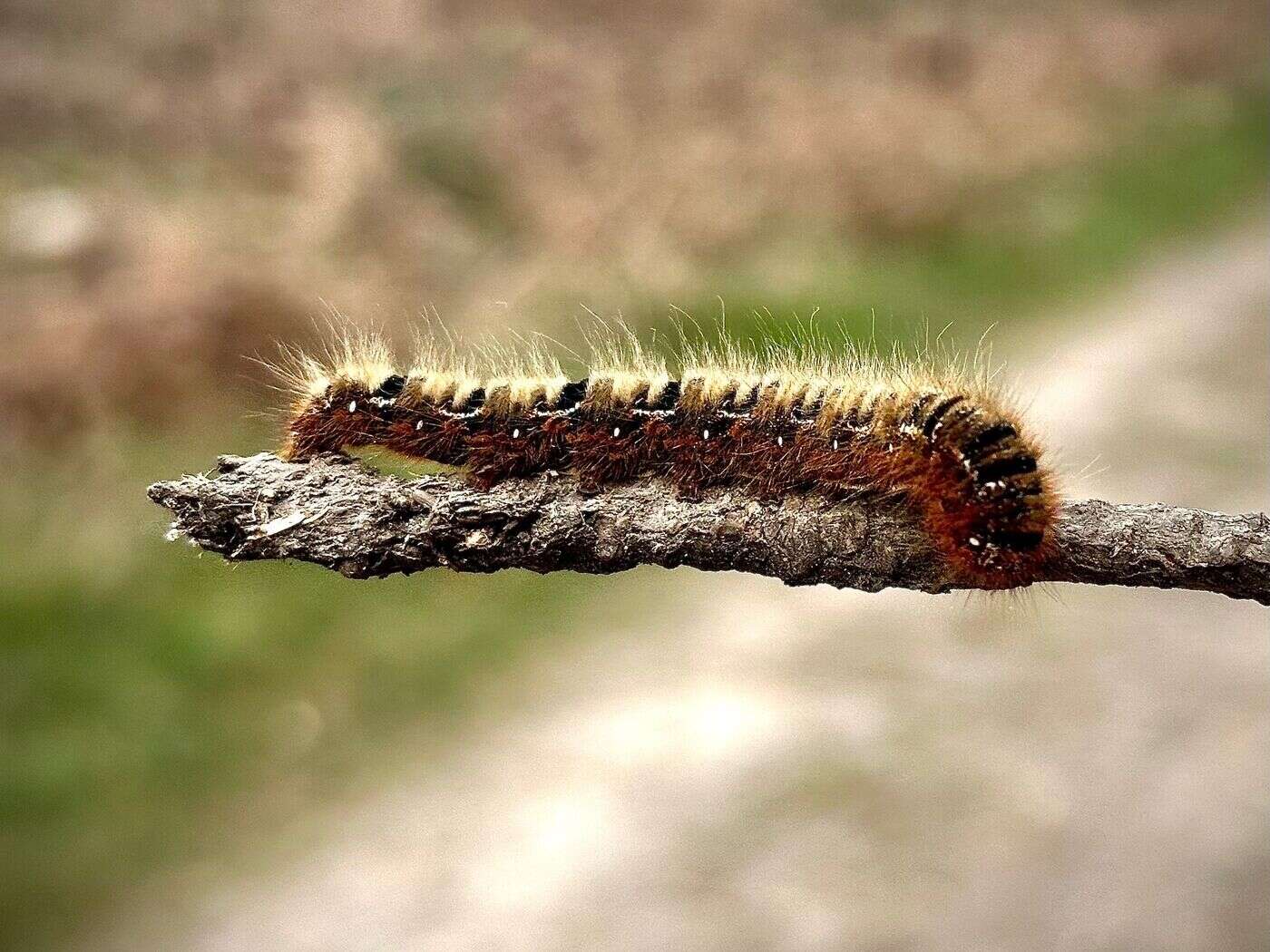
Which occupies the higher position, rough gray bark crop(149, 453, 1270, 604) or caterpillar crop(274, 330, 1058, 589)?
caterpillar crop(274, 330, 1058, 589)

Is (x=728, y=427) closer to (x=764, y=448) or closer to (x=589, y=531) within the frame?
(x=764, y=448)

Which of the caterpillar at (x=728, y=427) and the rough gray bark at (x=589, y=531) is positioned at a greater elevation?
the caterpillar at (x=728, y=427)

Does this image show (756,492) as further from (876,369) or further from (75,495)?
(75,495)

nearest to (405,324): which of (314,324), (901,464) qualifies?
(314,324)

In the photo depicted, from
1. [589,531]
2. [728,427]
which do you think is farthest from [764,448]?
[589,531]
